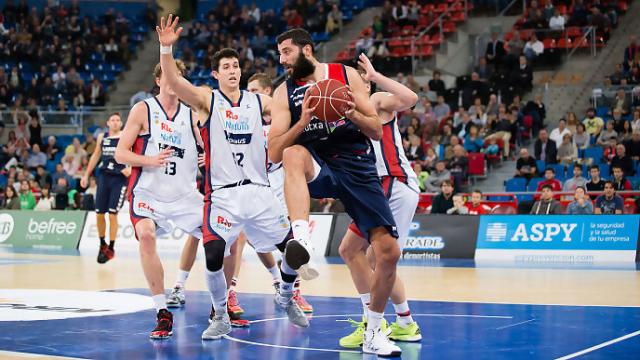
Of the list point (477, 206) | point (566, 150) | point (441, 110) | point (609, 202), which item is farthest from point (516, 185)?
point (441, 110)

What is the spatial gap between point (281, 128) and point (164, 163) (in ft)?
6.66

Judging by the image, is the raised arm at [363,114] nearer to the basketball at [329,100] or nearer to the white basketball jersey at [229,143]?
the basketball at [329,100]

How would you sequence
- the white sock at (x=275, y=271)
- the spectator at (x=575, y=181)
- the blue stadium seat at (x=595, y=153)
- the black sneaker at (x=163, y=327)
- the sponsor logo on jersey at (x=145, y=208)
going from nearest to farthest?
the black sneaker at (x=163, y=327) < the sponsor logo on jersey at (x=145, y=208) < the white sock at (x=275, y=271) < the spectator at (x=575, y=181) < the blue stadium seat at (x=595, y=153)

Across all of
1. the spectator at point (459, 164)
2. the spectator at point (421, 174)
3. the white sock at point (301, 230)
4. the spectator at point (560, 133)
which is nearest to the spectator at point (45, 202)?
the spectator at point (421, 174)

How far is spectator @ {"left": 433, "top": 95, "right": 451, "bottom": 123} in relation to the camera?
→ 2162cm

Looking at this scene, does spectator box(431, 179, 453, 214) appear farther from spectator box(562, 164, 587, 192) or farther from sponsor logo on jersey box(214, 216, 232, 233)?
sponsor logo on jersey box(214, 216, 232, 233)

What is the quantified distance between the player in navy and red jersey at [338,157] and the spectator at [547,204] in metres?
10.3

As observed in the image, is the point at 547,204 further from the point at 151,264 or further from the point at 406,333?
the point at 151,264

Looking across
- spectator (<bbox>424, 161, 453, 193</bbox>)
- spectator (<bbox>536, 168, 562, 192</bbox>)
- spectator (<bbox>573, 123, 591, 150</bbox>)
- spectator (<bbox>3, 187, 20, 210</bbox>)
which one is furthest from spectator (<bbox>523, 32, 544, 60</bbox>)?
spectator (<bbox>3, 187, 20, 210</bbox>)

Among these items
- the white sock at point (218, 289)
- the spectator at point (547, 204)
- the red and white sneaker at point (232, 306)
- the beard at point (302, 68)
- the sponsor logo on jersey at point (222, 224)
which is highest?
the beard at point (302, 68)

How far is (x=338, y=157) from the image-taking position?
6.46 m

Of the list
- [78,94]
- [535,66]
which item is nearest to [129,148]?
[535,66]

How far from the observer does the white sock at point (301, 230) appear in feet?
19.4

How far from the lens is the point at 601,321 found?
26.1 ft
